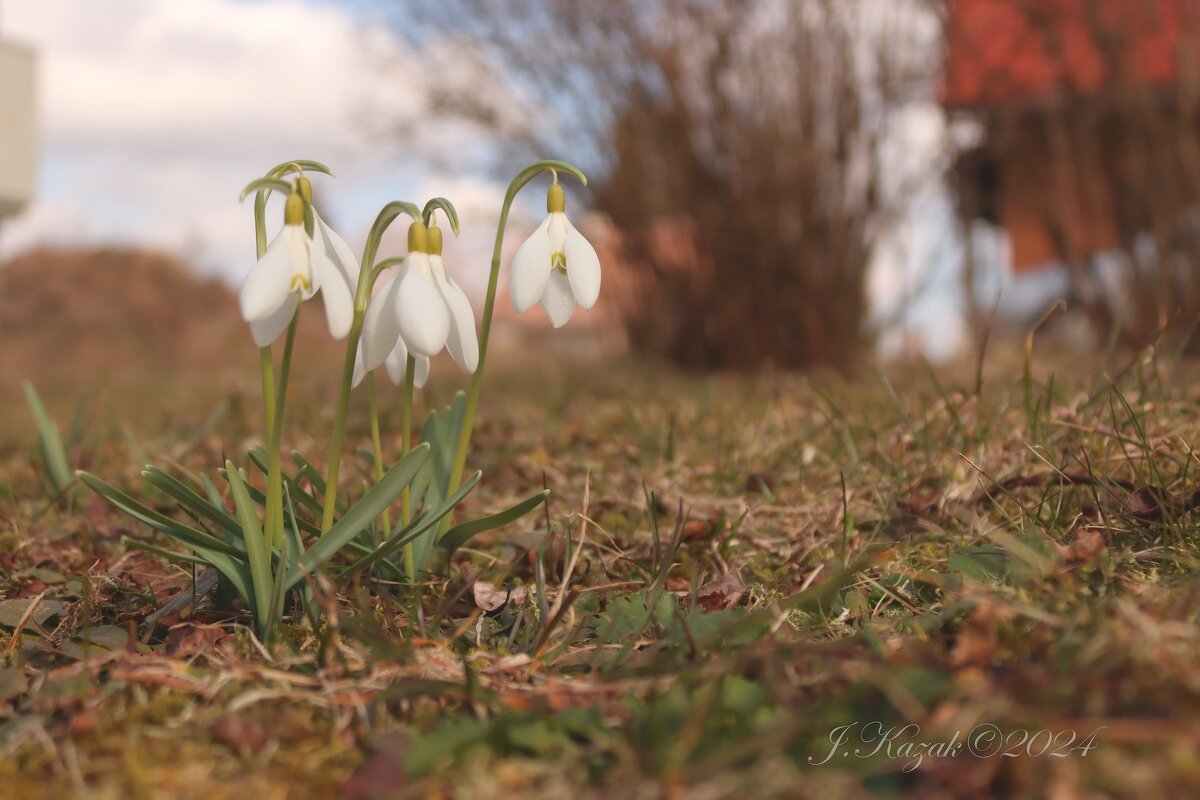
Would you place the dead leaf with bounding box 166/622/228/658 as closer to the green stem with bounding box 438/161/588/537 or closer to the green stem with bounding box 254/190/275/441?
the green stem with bounding box 254/190/275/441

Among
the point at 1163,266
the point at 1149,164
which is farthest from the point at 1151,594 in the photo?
the point at 1149,164

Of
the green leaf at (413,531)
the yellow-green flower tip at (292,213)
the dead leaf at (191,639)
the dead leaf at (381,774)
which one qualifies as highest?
the yellow-green flower tip at (292,213)

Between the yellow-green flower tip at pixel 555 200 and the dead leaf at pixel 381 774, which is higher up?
the yellow-green flower tip at pixel 555 200

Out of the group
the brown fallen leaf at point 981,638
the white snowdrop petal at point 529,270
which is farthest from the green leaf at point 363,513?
the brown fallen leaf at point 981,638

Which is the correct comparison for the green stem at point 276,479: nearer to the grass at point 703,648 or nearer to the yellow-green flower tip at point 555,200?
the grass at point 703,648

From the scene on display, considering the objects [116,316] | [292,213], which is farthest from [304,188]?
[116,316]
